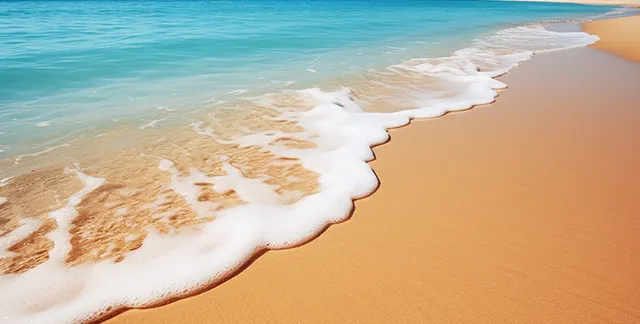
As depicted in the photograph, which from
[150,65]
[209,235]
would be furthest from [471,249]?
[150,65]

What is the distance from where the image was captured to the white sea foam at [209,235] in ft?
7.47

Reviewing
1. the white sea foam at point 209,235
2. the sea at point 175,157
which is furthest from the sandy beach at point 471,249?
the sea at point 175,157

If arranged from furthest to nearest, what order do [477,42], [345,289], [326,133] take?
[477,42] < [326,133] < [345,289]

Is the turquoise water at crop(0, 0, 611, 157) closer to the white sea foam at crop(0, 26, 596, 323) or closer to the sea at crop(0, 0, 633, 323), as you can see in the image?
the sea at crop(0, 0, 633, 323)

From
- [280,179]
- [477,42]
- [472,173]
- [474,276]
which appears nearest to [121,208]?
[280,179]

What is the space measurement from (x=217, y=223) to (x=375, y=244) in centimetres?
132

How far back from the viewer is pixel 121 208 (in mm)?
3225

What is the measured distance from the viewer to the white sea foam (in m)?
2.28

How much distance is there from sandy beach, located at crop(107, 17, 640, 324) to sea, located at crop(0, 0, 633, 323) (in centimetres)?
26

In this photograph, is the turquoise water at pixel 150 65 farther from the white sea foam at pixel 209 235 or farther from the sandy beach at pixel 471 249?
the sandy beach at pixel 471 249

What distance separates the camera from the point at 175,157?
4242 millimetres

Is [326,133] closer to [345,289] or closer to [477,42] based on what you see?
[345,289]

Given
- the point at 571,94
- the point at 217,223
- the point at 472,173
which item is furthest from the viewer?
the point at 571,94

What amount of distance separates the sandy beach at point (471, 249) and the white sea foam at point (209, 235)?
0.51ft
